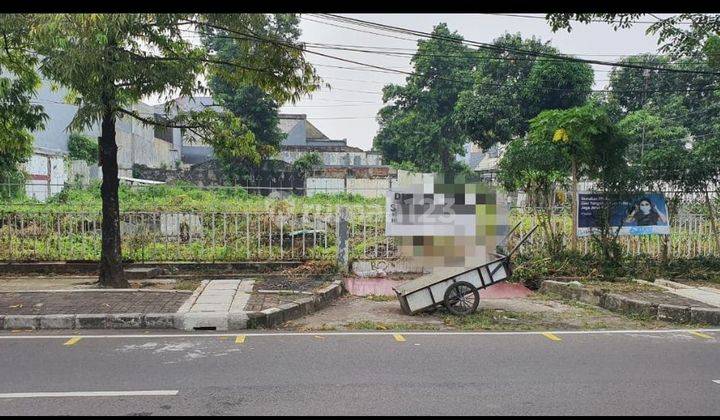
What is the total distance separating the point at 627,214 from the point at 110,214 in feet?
32.2

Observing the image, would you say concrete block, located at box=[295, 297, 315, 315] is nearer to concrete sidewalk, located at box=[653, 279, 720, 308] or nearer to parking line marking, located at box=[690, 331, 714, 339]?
parking line marking, located at box=[690, 331, 714, 339]

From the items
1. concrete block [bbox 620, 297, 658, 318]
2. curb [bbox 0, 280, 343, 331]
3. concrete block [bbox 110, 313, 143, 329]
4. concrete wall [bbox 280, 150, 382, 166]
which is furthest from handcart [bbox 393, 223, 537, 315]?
concrete wall [bbox 280, 150, 382, 166]

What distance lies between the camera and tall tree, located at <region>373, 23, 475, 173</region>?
38750mm

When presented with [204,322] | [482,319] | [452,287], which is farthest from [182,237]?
[482,319]

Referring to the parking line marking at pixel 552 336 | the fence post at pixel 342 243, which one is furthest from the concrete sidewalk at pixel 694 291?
the fence post at pixel 342 243

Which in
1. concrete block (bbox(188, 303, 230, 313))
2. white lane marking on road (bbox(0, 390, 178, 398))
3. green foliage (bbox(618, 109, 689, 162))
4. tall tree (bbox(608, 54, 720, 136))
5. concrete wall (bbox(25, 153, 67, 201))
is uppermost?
tall tree (bbox(608, 54, 720, 136))

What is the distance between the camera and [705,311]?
8.48 metres

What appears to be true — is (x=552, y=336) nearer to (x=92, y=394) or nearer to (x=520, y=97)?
(x=92, y=394)

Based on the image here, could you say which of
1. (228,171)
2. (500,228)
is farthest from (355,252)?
(228,171)

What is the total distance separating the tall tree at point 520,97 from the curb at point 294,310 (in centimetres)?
1650

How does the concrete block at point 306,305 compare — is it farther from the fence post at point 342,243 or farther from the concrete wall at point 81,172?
the concrete wall at point 81,172

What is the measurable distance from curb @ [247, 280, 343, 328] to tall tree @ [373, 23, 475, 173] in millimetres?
29121

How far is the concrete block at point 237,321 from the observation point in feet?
25.5

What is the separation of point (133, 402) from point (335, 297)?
565 centimetres
